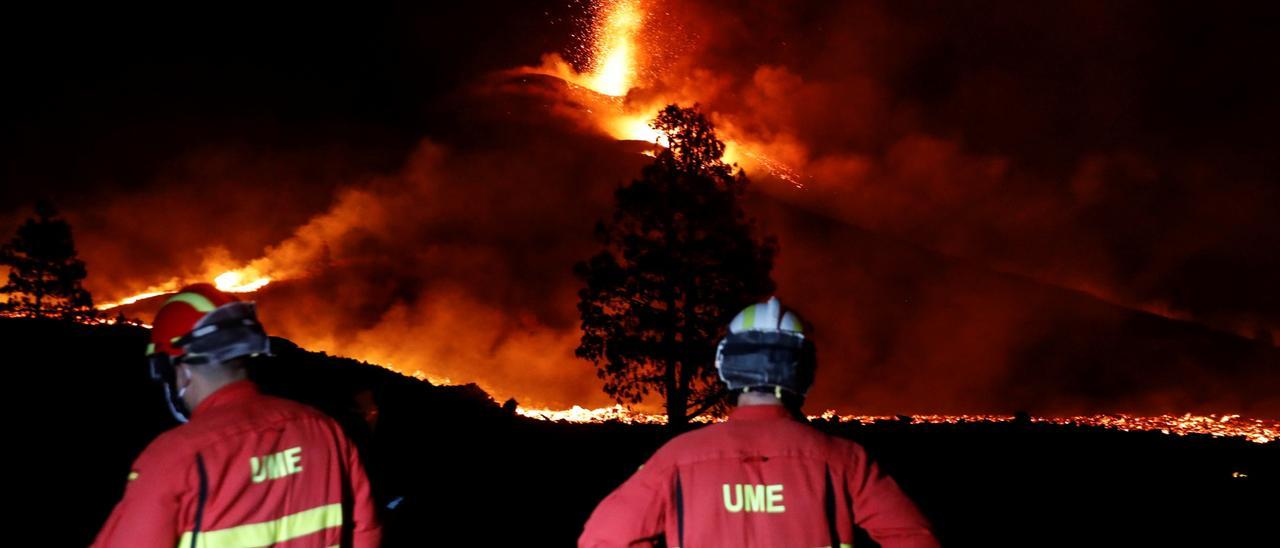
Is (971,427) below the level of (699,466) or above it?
above

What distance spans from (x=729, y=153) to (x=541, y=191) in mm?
47428

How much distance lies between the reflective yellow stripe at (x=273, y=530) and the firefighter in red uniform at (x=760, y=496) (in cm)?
136

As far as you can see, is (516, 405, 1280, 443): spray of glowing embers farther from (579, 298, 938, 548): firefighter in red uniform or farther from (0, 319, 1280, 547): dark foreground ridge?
(579, 298, 938, 548): firefighter in red uniform

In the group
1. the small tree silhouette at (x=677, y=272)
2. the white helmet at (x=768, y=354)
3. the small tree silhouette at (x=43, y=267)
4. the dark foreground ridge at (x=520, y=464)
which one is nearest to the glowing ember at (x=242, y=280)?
the small tree silhouette at (x=43, y=267)

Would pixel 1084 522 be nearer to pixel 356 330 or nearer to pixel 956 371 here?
pixel 356 330

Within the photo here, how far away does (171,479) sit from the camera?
3.11 m

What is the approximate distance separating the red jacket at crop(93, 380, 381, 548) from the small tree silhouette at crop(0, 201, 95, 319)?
5831 cm

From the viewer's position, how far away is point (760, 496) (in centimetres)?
312

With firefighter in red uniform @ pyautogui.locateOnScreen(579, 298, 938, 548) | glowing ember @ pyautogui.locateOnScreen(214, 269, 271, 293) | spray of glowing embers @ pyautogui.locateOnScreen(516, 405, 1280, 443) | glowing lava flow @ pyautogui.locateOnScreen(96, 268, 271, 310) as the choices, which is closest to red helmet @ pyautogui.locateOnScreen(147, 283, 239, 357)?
firefighter in red uniform @ pyautogui.locateOnScreen(579, 298, 938, 548)

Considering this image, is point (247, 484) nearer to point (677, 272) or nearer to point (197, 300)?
point (197, 300)

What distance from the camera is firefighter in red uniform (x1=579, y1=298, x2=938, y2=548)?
10.2 ft

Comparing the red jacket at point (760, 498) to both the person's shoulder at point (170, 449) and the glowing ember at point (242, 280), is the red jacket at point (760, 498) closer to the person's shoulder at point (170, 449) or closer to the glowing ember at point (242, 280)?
the person's shoulder at point (170, 449)

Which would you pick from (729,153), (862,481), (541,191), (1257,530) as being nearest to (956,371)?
(729,153)

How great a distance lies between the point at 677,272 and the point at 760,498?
2177cm
